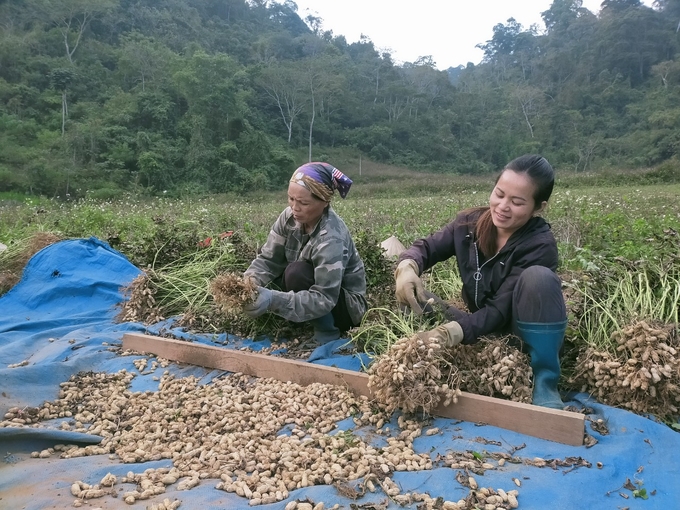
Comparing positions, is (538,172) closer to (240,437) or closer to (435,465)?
(435,465)

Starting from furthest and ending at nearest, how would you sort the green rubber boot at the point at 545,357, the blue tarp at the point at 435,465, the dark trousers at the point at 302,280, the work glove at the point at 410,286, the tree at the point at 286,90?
the tree at the point at 286,90 → the dark trousers at the point at 302,280 → the work glove at the point at 410,286 → the green rubber boot at the point at 545,357 → the blue tarp at the point at 435,465

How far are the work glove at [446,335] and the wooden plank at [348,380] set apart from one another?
0.86ft

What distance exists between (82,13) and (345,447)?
1750 inches

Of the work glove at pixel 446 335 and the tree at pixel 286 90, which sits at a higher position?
the tree at pixel 286 90

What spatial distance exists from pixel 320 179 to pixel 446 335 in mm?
1167

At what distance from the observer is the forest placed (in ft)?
93.7

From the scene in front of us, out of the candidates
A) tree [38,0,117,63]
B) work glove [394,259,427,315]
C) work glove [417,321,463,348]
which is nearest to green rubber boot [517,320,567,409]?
work glove [417,321,463,348]

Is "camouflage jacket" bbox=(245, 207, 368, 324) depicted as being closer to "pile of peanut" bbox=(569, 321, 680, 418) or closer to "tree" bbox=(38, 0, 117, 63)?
"pile of peanut" bbox=(569, 321, 680, 418)

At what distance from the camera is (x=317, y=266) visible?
3.13m

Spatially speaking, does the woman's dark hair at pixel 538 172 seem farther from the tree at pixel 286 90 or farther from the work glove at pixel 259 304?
the tree at pixel 286 90

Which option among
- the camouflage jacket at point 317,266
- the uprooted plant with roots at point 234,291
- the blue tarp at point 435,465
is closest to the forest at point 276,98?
the camouflage jacket at point 317,266

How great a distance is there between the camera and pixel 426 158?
158 ft

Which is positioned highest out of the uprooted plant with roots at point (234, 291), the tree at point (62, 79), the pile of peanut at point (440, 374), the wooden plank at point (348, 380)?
the tree at point (62, 79)

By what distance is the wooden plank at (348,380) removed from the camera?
208cm
